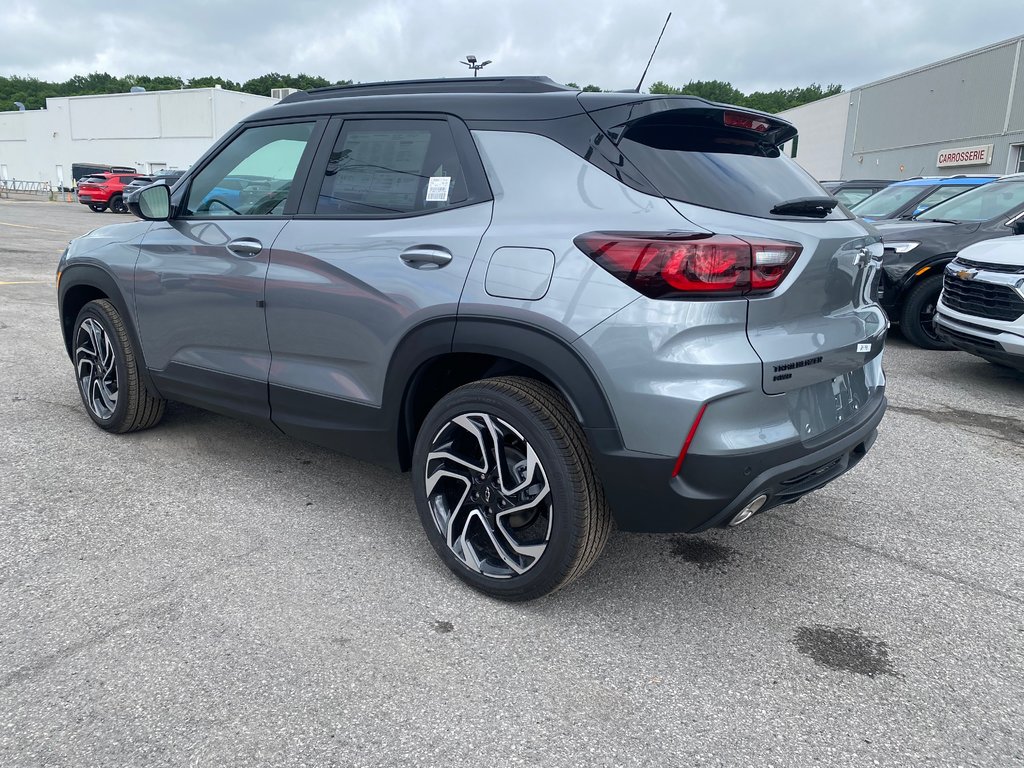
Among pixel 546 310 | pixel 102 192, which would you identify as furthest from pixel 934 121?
pixel 546 310

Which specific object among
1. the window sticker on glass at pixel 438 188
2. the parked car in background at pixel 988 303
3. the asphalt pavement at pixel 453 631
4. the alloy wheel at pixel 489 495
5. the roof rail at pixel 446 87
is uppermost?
the roof rail at pixel 446 87

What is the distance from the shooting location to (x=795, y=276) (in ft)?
8.18

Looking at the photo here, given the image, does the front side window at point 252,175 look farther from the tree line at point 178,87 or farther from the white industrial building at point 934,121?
the tree line at point 178,87

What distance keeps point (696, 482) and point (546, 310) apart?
2.32 ft

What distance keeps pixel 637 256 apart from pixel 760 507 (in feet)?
2.99

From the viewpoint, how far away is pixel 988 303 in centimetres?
575

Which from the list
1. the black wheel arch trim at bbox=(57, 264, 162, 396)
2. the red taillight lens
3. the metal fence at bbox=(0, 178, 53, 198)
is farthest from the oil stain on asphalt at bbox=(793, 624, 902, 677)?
the metal fence at bbox=(0, 178, 53, 198)

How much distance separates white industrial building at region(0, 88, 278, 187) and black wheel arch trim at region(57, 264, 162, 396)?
42.7 meters

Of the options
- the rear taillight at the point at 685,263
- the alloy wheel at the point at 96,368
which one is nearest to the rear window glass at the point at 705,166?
the rear taillight at the point at 685,263

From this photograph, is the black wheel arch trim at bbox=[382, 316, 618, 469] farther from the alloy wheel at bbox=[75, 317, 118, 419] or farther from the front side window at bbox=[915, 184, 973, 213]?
the front side window at bbox=[915, 184, 973, 213]

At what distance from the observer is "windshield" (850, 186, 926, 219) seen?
9344 mm

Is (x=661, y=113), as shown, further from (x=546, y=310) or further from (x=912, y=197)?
(x=912, y=197)

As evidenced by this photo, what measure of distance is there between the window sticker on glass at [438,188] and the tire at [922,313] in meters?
6.20

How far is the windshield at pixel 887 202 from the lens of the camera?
30.7 ft
